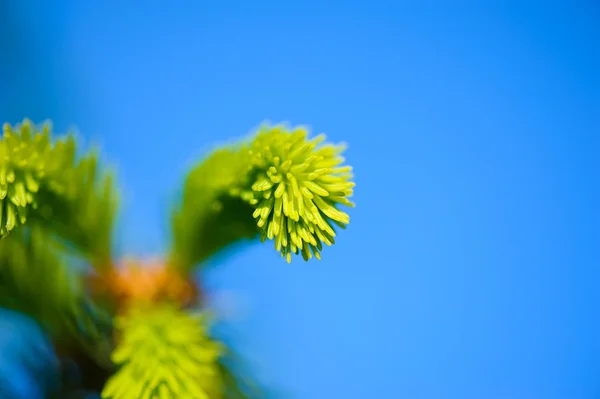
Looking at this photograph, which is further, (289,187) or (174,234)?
(174,234)

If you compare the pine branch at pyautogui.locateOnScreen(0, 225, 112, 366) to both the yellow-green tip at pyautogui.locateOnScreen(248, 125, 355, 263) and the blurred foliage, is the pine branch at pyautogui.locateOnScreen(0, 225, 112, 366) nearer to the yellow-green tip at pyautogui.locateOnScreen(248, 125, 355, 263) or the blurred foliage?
the blurred foliage

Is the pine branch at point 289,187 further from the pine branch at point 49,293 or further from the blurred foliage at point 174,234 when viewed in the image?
the pine branch at point 49,293

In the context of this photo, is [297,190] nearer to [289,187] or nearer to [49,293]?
[289,187]

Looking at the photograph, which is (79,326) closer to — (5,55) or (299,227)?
(299,227)

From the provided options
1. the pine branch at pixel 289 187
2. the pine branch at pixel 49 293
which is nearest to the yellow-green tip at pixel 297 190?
the pine branch at pixel 289 187

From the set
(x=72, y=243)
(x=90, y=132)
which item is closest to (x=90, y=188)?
(x=72, y=243)

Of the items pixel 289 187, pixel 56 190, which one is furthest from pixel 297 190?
pixel 56 190
